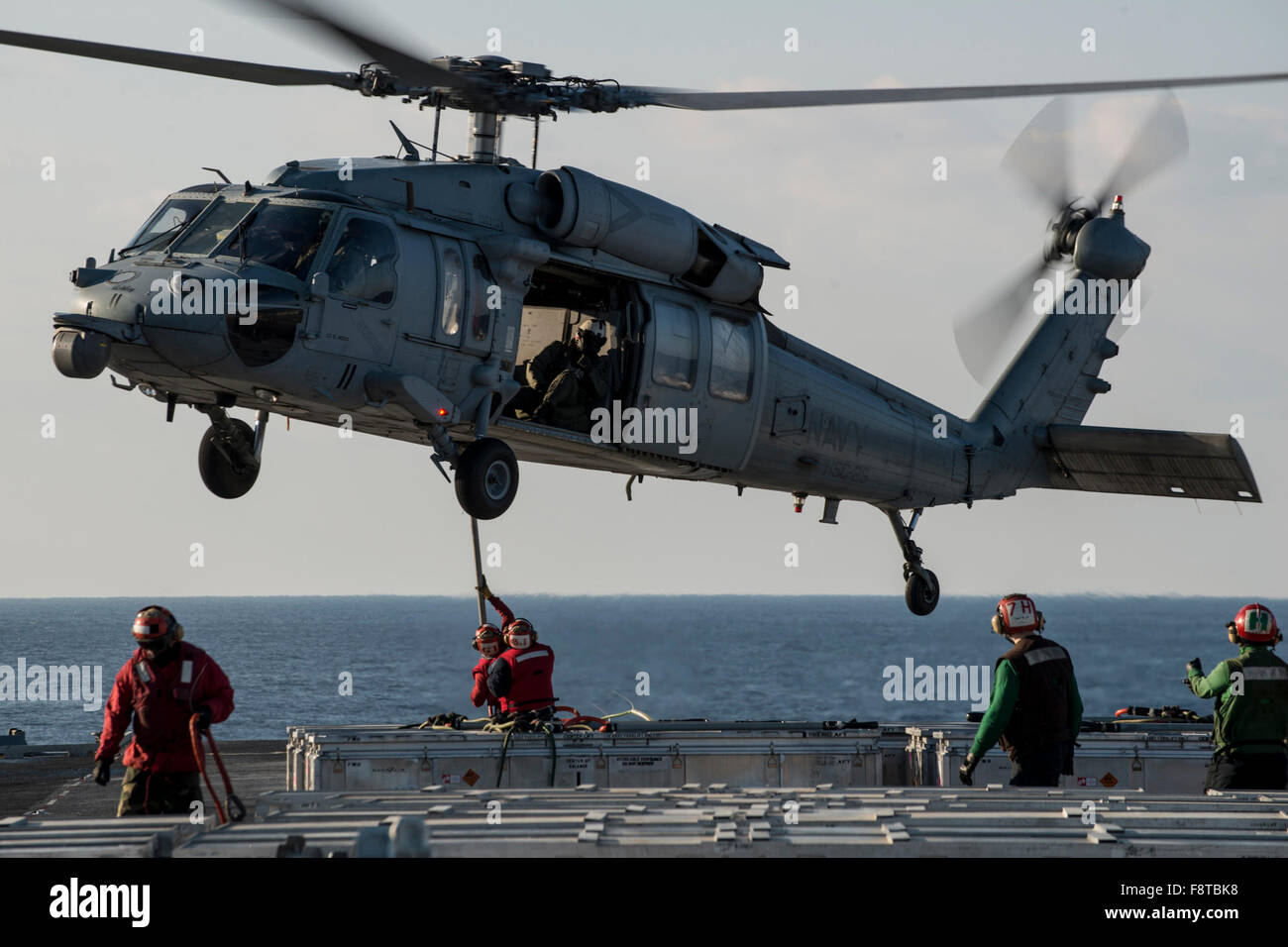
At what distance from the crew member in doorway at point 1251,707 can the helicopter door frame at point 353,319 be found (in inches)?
265

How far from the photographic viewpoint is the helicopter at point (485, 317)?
1201 centimetres

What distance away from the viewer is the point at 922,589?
18.9 m

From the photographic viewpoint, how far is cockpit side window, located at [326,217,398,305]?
12.5 metres

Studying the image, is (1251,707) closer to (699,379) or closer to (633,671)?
(699,379)

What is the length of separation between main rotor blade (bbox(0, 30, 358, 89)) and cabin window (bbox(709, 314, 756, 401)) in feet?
13.8

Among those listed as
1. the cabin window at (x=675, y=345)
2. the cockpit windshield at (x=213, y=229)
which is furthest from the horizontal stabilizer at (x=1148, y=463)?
the cockpit windshield at (x=213, y=229)

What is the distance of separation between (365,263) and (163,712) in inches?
197

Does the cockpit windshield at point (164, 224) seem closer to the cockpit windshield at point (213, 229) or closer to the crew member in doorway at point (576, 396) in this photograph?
the cockpit windshield at point (213, 229)

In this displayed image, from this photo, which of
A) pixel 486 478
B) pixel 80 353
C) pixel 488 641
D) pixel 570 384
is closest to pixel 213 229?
pixel 80 353

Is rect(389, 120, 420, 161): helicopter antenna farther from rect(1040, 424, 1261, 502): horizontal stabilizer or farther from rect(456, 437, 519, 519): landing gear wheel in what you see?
rect(1040, 424, 1261, 502): horizontal stabilizer
